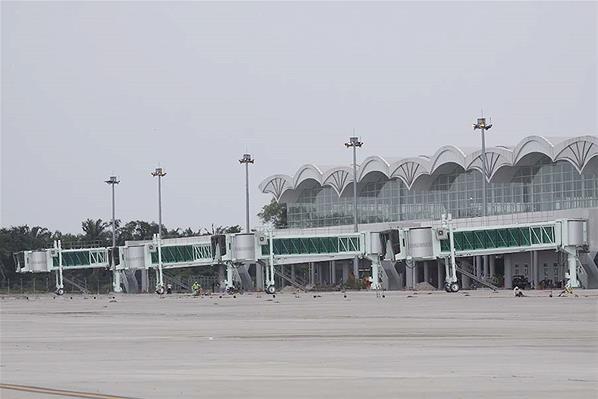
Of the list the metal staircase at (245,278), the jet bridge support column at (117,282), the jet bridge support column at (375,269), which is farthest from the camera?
the jet bridge support column at (117,282)

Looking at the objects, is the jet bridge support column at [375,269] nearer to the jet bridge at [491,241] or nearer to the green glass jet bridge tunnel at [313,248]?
the green glass jet bridge tunnel at [313,248]

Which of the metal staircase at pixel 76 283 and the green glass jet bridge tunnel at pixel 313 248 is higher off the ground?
the green glass jet bridge tunnel at pixel 313 248

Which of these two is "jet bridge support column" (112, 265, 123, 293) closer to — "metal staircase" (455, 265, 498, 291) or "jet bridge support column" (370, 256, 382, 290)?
"jet bridge support column" (370, 256, 382, 290)

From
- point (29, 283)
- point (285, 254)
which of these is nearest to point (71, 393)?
point (285, 254)

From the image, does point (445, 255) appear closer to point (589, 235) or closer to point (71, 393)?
point (589, 235)

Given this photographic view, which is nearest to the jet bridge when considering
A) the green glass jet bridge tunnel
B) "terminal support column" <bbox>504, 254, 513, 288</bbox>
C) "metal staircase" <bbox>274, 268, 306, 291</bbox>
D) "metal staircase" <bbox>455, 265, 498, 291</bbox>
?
the green glass jet bridge tunnel

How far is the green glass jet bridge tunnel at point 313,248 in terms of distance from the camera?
100312 millimetres

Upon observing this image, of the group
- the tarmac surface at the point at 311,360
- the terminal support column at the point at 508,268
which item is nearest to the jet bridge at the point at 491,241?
the terminal support column at the point at 508,268

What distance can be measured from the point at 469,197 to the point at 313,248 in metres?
20.8

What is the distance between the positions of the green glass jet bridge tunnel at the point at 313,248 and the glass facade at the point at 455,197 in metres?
16.1

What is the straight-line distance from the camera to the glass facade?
120 metres

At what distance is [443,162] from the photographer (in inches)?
5207

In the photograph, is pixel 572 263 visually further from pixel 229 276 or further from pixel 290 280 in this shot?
pixel 229 276

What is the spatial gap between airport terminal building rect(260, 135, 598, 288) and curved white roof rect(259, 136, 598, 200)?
4.0 inches
